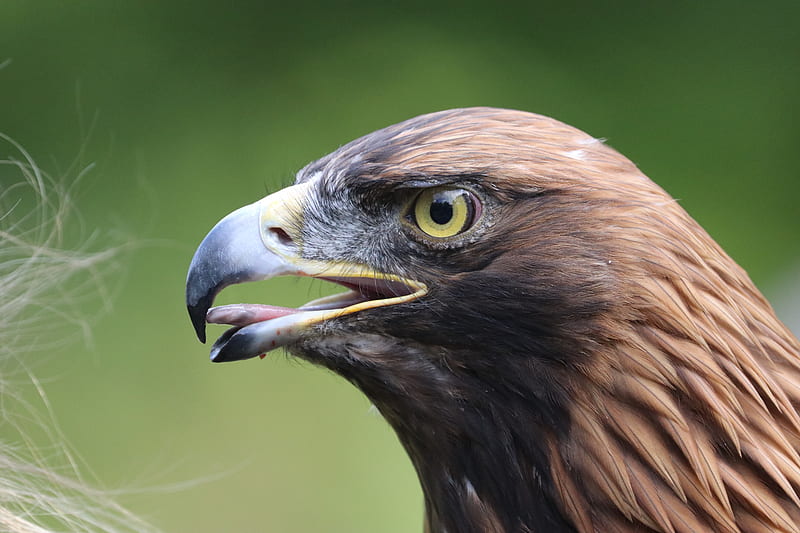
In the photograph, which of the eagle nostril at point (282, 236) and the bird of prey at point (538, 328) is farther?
the eagle nostril at point (282, 236)

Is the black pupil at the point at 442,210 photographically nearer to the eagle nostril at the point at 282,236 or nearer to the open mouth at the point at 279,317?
the open mouth at the point at 279,317

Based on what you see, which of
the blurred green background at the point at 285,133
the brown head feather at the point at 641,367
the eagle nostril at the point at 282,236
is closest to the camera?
the brown head feather at the point at 641,367

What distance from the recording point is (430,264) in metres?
1.24

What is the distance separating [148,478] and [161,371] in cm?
55

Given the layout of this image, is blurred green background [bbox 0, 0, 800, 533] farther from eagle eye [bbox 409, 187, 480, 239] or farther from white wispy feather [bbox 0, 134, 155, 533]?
eagle eye [bbox 409, 187, 480, 239]

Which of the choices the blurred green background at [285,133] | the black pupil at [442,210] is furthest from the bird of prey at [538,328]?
the blurred green background at [285,133]

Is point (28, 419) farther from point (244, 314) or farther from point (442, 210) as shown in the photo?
point (442, 210)

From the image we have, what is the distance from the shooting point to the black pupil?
1.21 m

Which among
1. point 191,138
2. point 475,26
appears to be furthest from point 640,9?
point 191,138

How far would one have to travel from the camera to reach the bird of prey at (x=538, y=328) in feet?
3.88

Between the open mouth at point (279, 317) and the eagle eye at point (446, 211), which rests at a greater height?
the eagle eye at point (446, 211)

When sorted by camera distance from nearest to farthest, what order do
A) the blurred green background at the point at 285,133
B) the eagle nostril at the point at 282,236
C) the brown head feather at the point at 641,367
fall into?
the brown head feather at the point at 641,367 < the eagle nostril at the point at 282,236 < the blurred green background at the point at 285,133

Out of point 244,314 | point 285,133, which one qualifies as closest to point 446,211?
point 244,314

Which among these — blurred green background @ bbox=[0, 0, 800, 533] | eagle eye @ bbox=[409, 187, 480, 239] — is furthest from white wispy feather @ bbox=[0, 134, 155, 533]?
blurred green background @ bbox=[0, 0, 800, 533]
